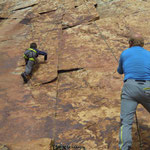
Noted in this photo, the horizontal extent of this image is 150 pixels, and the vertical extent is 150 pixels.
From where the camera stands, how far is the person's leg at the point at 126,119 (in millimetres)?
2957

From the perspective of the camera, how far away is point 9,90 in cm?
551

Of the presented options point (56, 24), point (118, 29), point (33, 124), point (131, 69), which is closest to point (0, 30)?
point (56, 24)

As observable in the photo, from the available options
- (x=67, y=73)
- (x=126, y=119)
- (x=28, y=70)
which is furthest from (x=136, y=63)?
(x=28, y=70)

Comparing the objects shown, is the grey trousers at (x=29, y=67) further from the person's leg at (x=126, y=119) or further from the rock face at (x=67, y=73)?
the person's leg at (x=126, y=119)

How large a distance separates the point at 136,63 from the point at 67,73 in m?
2.96

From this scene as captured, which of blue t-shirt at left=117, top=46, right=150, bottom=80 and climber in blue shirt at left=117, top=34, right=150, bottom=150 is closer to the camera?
climber in blue shirt at left=117, top=34, right=150, bottom=150

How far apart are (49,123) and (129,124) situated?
1696mm

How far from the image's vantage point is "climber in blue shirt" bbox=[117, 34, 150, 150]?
3023mm

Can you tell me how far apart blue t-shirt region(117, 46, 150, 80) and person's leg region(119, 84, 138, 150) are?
0.23m

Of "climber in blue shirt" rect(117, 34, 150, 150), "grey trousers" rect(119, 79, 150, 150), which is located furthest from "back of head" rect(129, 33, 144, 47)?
"grey trousers" rect(119, 79, 150, 150)

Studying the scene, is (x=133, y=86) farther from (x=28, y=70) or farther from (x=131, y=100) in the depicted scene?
(x=28, y=70)

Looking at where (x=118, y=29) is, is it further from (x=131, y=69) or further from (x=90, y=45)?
(x=131, y=69)

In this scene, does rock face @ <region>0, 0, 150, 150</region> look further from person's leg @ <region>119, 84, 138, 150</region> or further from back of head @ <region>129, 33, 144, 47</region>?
back of head @ <region>129, 33, 144, 47</region>

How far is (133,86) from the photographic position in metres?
3.12
